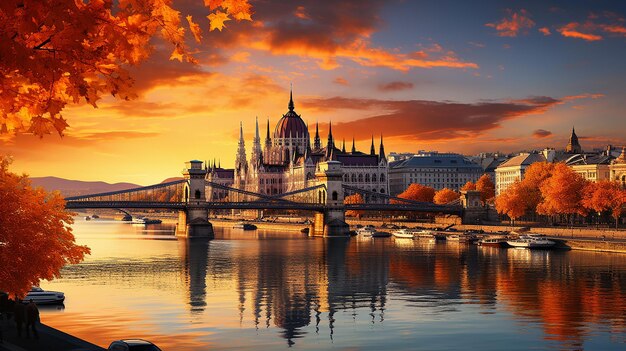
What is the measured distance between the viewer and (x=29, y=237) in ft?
73.5

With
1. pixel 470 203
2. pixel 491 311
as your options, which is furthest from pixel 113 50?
pixel 470 203

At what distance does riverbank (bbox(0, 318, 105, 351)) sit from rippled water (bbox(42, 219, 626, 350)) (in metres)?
5.28

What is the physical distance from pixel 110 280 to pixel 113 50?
50.6 m

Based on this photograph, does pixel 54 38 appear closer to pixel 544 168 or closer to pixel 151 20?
pixel 151 20

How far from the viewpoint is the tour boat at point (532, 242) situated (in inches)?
3189

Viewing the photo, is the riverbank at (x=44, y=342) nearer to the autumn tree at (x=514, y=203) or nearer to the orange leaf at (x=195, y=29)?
the orange leaf at (x=195, y=29)

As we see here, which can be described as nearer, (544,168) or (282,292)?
(282,292)

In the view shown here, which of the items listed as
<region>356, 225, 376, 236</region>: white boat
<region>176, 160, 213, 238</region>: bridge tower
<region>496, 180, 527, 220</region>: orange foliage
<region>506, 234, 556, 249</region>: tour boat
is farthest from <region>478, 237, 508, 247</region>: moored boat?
<region>176, 160, 213, 238</region>: bridge tower

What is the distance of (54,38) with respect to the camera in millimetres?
7094

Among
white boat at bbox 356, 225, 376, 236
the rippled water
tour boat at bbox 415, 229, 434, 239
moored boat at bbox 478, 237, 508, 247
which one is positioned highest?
white boat at bbox 356, 225, 376, 236

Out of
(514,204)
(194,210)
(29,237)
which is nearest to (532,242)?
(514,204)

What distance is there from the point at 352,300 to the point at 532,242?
134ft

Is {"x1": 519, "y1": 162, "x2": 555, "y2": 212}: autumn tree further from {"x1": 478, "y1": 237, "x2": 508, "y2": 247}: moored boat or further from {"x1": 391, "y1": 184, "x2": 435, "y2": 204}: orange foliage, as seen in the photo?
{"x1": 391, "y1": 184, "x2": 435, "y2": 204}: orange foliage

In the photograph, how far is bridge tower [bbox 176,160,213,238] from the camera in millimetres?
115875
